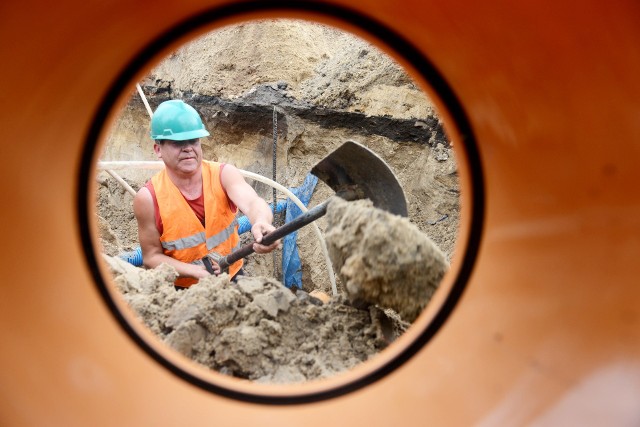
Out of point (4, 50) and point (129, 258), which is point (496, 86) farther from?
point (129, 258)

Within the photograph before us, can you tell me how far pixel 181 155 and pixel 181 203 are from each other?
287mm

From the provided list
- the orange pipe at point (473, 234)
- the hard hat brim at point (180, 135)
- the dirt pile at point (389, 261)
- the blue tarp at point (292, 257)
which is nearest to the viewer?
the orange pipe at point (473, 234)

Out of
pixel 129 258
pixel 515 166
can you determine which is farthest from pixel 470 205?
pixel 129 258

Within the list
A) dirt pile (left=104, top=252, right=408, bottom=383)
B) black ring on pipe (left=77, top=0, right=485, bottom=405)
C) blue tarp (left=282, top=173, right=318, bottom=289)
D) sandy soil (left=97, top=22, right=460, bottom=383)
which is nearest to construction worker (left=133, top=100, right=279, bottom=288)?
sandy soil (left=97, top=22, right=460, bottom=383)

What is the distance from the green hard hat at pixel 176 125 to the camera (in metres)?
3.07

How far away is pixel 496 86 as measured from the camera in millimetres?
969

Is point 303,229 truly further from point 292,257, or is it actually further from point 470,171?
point 470,171

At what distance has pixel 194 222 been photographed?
312 cm

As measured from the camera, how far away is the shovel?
178 cm

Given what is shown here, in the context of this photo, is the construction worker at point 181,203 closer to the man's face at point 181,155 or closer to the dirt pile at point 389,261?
the man's face at point 181,155

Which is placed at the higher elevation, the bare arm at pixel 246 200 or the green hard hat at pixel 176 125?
the green hard hat at pixel 176 125

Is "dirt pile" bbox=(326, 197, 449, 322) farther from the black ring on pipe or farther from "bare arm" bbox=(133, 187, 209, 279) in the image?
"bare arm" bbox=(133, 187, 209, 279)

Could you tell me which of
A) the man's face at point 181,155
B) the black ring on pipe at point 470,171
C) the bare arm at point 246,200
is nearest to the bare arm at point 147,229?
the man's face at point 181,155

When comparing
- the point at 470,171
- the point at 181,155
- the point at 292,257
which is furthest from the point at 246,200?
the point at 470,171
